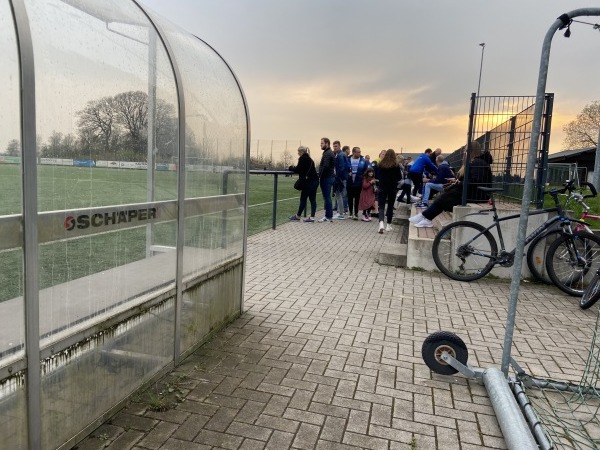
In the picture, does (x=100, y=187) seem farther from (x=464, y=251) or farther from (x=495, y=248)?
(x=495, y=248)

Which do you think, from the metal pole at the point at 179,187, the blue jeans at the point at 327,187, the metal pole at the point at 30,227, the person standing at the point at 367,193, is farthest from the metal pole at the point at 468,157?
the metal pole at the point at 30,227

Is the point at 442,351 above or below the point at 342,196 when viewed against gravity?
below

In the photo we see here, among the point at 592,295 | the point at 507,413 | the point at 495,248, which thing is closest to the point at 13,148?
the point at 507,413

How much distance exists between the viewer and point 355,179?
44.9 feet

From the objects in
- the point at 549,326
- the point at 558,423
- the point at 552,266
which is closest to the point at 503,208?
the point at 552,266

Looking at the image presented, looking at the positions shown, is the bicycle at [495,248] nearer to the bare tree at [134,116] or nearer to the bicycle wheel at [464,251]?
the bicycle wheel at [464,251]

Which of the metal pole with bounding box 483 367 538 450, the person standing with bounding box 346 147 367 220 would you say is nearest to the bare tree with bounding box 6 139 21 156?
the metal pole with bounding box 483 367 538 450

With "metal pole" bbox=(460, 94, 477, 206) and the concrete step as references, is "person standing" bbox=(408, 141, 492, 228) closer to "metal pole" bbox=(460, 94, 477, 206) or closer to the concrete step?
"metal pole" bbox=(460, 94, 477, 206)

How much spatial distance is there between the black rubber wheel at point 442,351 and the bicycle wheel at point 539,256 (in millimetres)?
3368

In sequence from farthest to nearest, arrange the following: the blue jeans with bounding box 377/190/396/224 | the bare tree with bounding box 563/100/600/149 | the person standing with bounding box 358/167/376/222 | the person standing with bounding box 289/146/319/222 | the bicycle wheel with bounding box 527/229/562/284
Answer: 1. the bare tree with bounding box 563/100/600/149
2. the person standing with bounding box 358/167/376/222
3. the person standing with bounding box 289/146/319/222
4. the blue jeans with bounding box 377/190/396/224
5. the bicycle wheel with bounding box 527/229/562/284

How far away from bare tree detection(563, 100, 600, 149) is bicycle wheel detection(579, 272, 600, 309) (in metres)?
52.3

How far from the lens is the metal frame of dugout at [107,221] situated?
7.05 ft

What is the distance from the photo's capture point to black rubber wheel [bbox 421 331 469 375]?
365 cm

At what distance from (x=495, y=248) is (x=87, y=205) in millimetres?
5500
